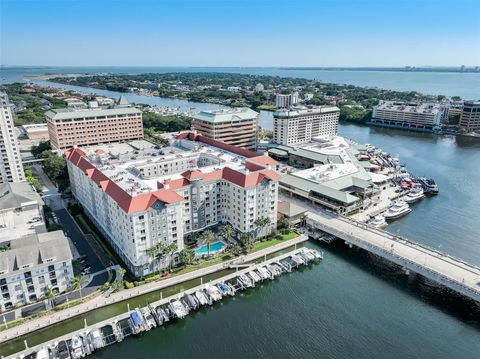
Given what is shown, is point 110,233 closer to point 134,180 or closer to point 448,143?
point 134,180

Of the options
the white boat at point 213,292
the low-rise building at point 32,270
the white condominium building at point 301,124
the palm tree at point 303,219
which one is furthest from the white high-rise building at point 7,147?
the white condominium building at point 301,124

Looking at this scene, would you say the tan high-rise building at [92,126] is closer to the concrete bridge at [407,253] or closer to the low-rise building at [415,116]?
the concrete bridge at [407,253]

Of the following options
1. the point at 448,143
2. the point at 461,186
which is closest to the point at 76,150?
the point at 461,186

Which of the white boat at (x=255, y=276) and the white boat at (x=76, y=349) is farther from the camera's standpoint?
the white boat at (x=255, y=276)

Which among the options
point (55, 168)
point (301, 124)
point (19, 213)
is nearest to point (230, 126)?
point (301, 124)

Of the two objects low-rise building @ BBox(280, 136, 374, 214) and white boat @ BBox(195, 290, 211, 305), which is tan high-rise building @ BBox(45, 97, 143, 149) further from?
white boat @ BBox(195, 290, 211, 305)

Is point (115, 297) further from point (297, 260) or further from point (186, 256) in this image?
point (297, 260)
